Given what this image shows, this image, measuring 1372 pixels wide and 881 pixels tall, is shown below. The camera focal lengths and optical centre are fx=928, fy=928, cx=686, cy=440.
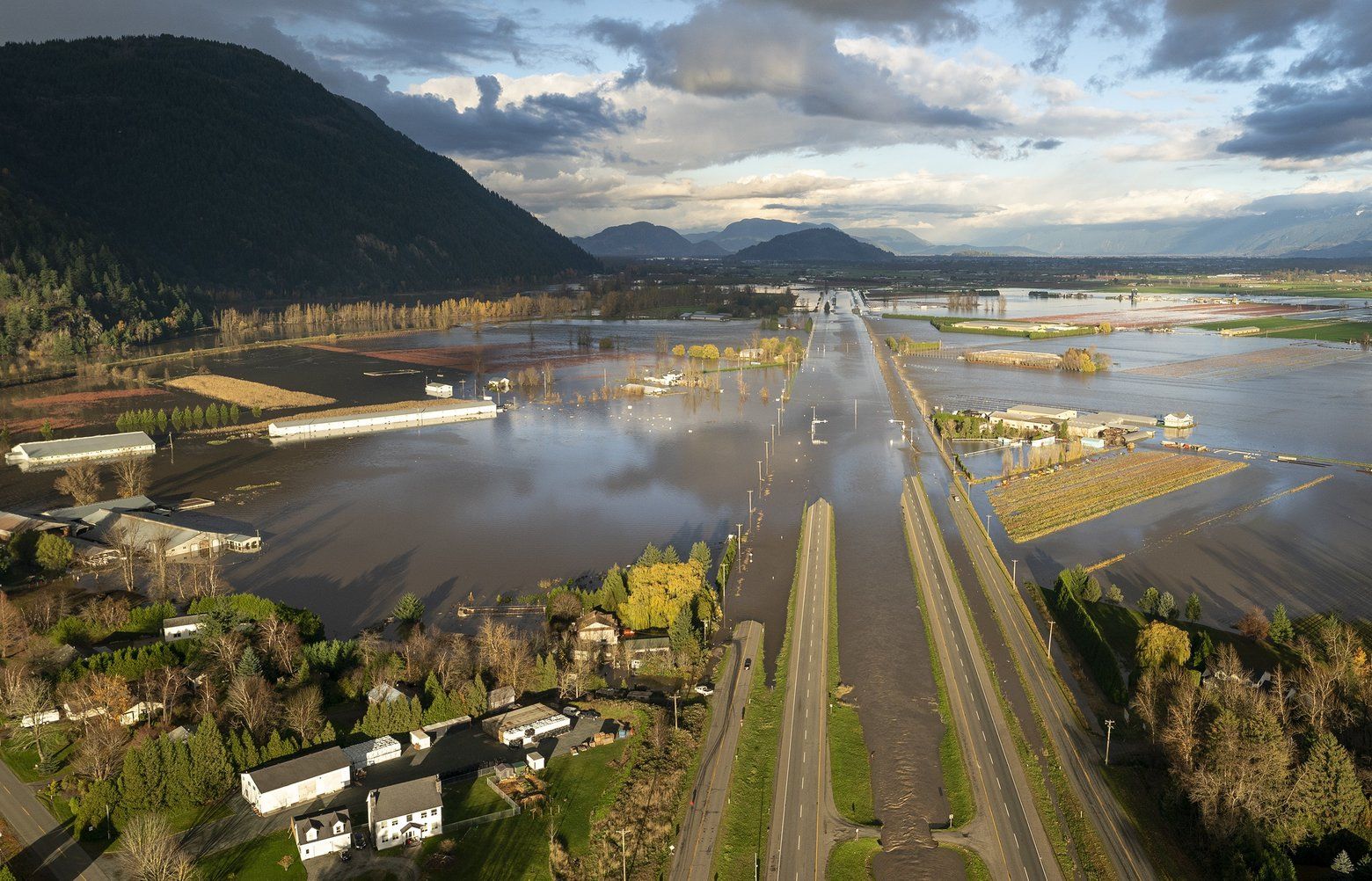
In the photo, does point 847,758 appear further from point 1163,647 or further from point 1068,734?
point 1163,647

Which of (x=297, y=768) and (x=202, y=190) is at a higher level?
(x=202, y=190)

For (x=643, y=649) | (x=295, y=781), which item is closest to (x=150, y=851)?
(x=295, y=781)

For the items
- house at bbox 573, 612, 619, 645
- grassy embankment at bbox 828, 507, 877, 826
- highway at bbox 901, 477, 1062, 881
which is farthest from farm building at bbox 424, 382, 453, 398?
grassy embankment at bbox 828, 507, 877, 826

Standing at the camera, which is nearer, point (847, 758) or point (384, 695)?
point (847, 758)

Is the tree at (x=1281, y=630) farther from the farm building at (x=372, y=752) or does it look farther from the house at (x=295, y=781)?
the house at (x=295, y=781)

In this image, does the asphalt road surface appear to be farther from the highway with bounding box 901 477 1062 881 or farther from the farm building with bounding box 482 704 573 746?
the highway with bounding box 901 477 1062 881
